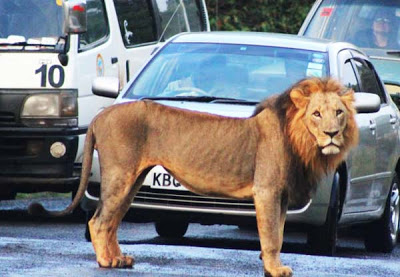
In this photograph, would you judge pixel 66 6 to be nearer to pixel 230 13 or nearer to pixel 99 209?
pixel 99 209

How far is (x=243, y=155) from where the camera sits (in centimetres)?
812

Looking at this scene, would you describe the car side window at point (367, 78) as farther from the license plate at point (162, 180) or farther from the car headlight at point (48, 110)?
the car headlight at point (48, 110)

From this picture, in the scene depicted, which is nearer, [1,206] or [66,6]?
[66,6]

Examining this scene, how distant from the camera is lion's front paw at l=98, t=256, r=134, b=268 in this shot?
7.95 metres

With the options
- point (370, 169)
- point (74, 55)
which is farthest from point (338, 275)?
point (74, 55)

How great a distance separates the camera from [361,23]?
52.9 feet

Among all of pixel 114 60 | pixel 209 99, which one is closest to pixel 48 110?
pixel 114 60

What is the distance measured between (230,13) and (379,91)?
37.8 feet

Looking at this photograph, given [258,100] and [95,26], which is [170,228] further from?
[95,26]

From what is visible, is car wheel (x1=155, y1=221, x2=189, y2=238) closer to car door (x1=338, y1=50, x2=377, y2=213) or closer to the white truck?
the white truck

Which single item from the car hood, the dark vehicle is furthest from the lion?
the dark vehicle

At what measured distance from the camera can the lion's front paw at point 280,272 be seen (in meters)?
7.81

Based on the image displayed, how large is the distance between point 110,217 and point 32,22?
184 inches

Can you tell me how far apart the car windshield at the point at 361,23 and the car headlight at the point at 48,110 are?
434 centimetres
